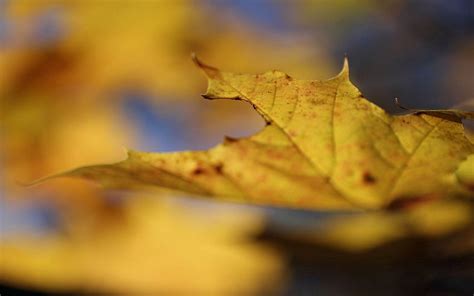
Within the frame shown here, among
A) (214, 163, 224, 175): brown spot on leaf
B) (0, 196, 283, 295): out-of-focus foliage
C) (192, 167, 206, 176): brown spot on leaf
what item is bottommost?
(192, 167, 206, 176): brown spot on leaf

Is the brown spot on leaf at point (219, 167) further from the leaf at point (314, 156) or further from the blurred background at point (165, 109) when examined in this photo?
the blurred background at point (165, 109)

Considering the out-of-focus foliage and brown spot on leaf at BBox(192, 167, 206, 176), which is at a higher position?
the out-of-focus foliage

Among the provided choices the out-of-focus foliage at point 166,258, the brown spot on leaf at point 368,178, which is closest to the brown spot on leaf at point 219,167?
the brown spot on leaf at point 368,178

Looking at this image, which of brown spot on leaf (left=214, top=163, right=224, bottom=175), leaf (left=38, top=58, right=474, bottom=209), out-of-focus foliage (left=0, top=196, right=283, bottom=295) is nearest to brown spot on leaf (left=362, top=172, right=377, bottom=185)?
leaf (left=38, top=58, right=474, bottom=209)

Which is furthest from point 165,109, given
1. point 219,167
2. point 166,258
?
point 219,167

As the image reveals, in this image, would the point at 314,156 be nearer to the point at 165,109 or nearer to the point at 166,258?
the point at 166,258

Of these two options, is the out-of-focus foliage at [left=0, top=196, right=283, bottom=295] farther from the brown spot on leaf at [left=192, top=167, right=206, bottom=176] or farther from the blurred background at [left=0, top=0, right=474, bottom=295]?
the brown spot on leaf at [left=192, top=167, right=206, bottom=176]

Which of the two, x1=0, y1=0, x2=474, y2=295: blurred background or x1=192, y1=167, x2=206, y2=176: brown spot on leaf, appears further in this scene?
x1=0, y1=0, x2=474, y2=295: blurred background

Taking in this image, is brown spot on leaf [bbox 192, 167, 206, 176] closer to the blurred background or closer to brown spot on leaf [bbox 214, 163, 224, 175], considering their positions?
brown spot on leaf [bbox 214, 163, 224, 175]
